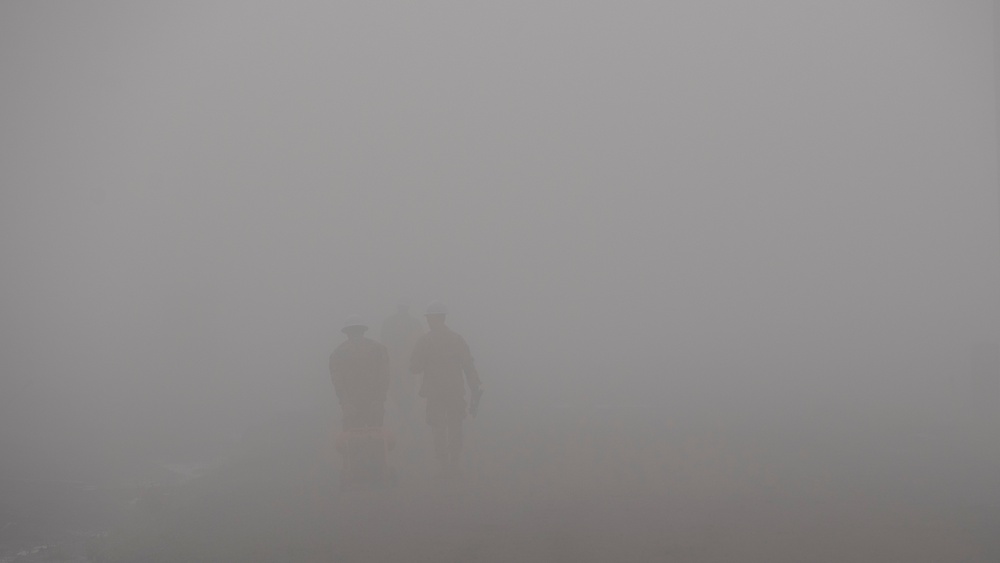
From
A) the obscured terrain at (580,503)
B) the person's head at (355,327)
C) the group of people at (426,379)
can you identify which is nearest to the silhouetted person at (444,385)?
the group of people at (426,379)

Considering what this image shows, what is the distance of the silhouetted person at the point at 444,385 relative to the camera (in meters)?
11.4

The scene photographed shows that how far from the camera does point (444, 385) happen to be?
448 inches

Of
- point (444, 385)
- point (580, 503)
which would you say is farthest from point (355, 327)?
point (580, 503)

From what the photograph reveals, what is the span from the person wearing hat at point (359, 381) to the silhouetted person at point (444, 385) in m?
0.49

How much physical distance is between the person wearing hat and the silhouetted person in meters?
0.49

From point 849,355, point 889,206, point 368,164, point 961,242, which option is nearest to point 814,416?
point 849,355

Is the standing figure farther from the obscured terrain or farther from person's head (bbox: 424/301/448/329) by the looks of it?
the obscured terrain

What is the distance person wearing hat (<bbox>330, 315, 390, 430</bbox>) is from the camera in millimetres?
11094

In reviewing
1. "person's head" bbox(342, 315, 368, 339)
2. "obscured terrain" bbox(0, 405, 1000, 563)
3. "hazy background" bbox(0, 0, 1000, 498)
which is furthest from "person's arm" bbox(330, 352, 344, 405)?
"hazy background" bbox(0, 0, 1000, 498)

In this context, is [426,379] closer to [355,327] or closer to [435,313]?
[435,313]

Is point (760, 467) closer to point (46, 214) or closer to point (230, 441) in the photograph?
point (230, 441)

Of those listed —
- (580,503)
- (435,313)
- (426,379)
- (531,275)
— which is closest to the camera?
(580,503)

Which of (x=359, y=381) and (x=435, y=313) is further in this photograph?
(x=435, y=313)

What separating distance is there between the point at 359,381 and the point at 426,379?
32.7 inches
